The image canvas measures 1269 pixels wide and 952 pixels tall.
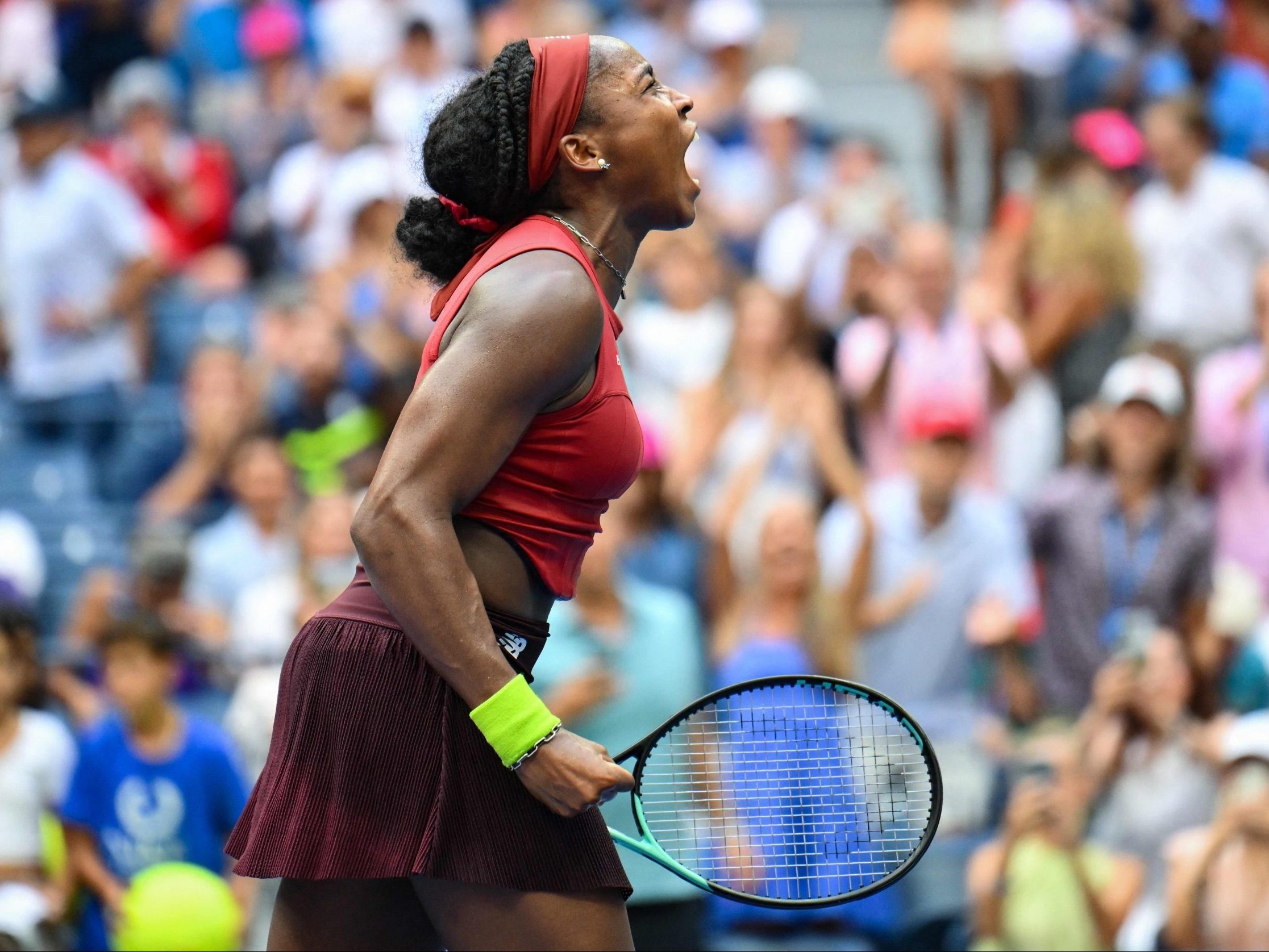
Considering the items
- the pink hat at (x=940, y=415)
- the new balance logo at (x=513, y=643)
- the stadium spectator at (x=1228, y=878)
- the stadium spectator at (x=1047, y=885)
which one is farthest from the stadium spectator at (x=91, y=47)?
the new balance logo at (x=513, y=643)

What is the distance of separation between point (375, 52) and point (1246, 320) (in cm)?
498

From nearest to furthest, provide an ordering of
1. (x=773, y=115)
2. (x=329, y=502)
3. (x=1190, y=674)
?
(x=1190, y=674) → (x=329, y=502) → (x=773, y=115)

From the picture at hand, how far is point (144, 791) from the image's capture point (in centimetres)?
540

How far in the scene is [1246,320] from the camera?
302 inches

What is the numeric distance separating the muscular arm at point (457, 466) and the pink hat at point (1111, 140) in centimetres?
615

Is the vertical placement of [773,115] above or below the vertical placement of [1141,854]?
above

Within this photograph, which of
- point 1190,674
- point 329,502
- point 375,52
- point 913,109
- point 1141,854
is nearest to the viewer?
point 1141,854

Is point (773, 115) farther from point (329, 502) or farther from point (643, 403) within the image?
point (329, 502)

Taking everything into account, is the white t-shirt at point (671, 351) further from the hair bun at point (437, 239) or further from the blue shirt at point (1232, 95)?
the hair bun at point (437, 239)

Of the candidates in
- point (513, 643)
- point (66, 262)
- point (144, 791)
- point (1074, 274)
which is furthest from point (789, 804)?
point (66, 262)

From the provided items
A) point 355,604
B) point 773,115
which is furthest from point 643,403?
point 355,604

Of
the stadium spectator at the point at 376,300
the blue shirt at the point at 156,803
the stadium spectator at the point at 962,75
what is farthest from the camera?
the stadium spectator at the point at 962,75

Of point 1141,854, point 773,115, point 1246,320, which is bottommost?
point 1141,854

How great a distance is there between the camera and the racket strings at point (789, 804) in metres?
2.86
